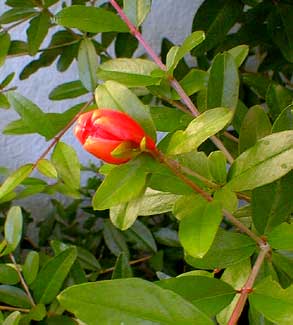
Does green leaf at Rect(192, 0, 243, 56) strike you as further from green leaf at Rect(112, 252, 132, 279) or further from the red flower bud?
the red flower bud

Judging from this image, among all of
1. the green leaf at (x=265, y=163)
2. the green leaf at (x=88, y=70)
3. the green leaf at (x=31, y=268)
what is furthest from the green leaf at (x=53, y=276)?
the green leaf at (x=265, y=163)

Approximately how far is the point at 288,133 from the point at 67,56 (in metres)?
0.57

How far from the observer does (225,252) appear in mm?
366

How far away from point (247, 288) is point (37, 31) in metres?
0.53

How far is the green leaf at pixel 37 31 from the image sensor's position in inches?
29.5

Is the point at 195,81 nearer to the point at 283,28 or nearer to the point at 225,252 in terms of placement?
the point at 225,252

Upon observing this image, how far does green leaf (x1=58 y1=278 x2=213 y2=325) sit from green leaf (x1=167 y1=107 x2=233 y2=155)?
8 centimetres

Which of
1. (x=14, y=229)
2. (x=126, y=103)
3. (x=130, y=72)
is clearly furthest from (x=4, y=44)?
(x=126, y=103)

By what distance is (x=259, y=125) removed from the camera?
411 millimetres

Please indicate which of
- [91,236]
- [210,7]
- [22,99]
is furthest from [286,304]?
[91,236]

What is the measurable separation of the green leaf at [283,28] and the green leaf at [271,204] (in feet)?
1.42

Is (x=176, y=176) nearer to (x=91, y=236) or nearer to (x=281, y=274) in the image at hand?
(x=281, y=274)

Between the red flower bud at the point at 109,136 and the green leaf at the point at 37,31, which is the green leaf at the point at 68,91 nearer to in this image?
the green leaf at the point at 37,31

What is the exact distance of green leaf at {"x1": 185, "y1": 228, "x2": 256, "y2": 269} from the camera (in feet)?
1.19
